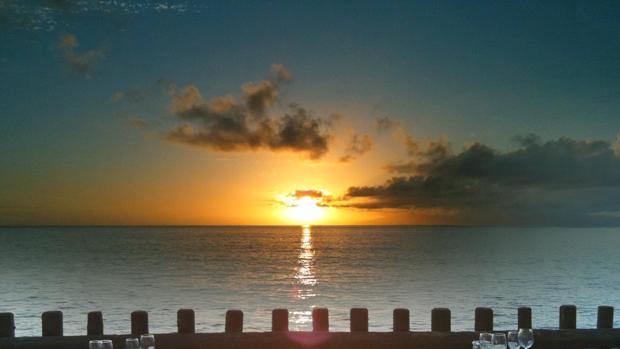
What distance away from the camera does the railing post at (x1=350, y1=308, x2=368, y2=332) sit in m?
6.68

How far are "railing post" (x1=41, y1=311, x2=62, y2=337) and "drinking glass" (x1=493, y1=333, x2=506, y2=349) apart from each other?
3.45 metres

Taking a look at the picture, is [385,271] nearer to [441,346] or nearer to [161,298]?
[161,298]

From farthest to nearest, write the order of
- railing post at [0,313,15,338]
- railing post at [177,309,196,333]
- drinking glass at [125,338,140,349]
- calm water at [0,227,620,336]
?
1. calm water at [0,227,620,336]
2. railing post at [177,309,196,333]
3. railing post at [0,313,15,338]
4. drinking glass at [125,338,140,349]

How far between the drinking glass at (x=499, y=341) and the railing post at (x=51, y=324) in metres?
3.45

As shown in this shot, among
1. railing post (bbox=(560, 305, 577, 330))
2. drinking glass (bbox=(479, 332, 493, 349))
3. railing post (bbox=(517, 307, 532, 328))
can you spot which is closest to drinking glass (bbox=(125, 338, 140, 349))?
drinking glass (bbox=(479, 332, 493, 349))

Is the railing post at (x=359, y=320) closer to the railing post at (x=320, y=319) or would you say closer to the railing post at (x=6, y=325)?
the railing post at (x=320, y=319)

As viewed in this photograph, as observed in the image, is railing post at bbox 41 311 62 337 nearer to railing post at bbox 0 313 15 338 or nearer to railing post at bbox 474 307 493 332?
railing post at bbox 0 313 15 338

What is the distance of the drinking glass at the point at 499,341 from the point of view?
5.46 meters

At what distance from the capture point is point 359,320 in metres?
6.70

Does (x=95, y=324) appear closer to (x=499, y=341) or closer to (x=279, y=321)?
(x=279, y=321)

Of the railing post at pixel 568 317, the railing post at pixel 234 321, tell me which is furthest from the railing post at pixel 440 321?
the railing post at pixel 234 321

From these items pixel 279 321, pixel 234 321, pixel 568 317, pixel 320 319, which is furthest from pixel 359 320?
pixel 568 317

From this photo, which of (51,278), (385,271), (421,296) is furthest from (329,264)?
(421,296)

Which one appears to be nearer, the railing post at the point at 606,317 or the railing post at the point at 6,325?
the railing post at the point at 6,325
